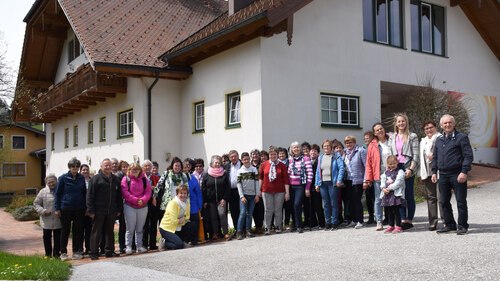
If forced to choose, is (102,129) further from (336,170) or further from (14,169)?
(14,169)

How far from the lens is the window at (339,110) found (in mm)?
15180

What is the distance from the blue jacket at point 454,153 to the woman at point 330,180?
84.0 inches

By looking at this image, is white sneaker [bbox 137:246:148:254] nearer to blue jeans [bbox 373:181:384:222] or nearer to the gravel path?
the gravel path

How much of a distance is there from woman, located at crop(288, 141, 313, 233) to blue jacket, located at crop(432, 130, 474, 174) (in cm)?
273

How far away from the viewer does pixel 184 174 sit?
1066 centimetres

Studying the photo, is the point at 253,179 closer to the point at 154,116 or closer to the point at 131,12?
the point at 154,116

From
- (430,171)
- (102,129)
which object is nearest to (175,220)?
(430,171)

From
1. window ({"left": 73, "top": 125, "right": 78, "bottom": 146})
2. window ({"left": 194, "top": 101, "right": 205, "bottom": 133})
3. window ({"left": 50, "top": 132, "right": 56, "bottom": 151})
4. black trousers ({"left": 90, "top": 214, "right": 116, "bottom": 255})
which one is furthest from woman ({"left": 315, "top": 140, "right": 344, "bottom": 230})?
window ({"left": 50, "top": 132, "right": 56, "bottom": 151})

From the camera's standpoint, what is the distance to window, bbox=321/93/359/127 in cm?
1518

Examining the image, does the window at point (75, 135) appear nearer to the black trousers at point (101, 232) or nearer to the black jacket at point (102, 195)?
the black trousers at point (101, 232)

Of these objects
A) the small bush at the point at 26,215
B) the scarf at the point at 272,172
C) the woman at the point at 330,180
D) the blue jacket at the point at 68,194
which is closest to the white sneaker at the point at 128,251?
the blue jacket at the point at 68,194

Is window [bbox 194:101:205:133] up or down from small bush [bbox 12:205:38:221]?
up

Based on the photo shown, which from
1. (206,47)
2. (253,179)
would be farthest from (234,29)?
(253,179)

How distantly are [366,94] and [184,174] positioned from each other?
7.47m
